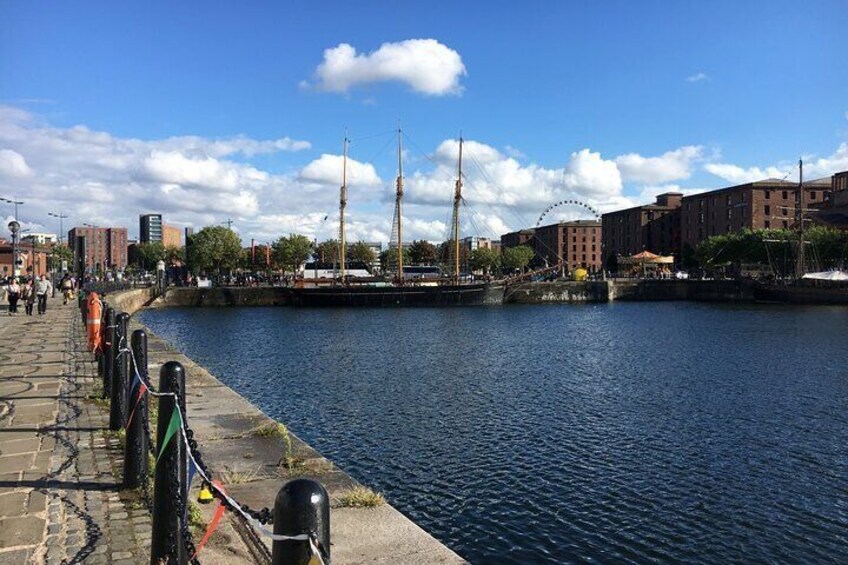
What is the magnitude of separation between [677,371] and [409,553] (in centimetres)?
2896

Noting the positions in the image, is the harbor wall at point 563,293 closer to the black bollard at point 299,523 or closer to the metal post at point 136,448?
the metal post at point 136,448

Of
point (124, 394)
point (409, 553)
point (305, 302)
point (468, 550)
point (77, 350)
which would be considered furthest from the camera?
point (305, 302)

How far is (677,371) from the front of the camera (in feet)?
109

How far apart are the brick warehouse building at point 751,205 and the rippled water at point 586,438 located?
101492 mm

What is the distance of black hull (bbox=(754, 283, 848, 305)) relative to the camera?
9150 cm

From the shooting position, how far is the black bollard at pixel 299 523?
3.46 metres

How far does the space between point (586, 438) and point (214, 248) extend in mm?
127218

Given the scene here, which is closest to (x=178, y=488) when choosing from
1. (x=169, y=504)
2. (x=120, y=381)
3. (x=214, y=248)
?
(x=169, y=504)

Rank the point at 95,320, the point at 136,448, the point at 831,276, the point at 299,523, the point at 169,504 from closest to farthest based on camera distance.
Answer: the point at 299,523 < the point at 169,504 < the point at 136,448 < the point at 95,320 < the point at 831,276

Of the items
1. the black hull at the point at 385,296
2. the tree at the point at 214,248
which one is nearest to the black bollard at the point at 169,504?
the black hull at the point at 385,296

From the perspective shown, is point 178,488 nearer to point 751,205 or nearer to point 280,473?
point 280,473

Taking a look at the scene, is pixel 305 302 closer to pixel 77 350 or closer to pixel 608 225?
pixel 77 350

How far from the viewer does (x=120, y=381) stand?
10.5 meters

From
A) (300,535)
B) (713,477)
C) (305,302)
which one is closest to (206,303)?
(305,302)
